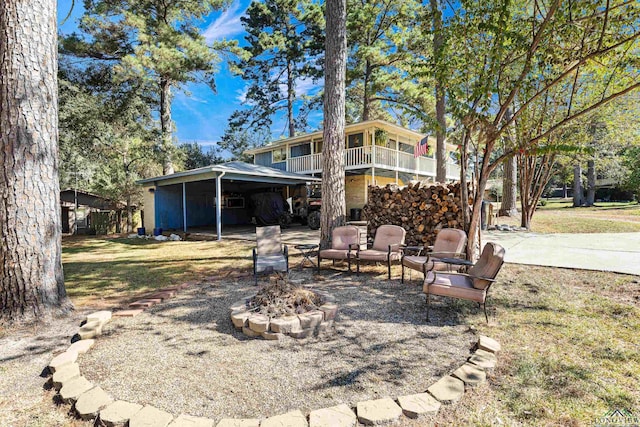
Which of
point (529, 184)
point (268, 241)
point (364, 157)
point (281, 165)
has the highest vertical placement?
point (281, 165)

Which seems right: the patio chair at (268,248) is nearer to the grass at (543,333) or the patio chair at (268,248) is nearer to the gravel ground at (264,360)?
the grass at (543,333)

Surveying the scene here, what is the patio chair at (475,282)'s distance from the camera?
3.29m

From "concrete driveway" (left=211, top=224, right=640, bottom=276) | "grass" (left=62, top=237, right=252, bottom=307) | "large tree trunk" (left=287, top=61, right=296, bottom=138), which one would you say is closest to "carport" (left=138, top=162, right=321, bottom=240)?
"grass" (left=62, top=237, right=252, bottom=307)

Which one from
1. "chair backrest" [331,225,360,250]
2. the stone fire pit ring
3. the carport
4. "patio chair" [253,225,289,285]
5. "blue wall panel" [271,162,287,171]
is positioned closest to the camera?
the stone fire pit ring

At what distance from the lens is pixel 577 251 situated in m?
6.33

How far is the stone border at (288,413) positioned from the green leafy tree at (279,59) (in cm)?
1593

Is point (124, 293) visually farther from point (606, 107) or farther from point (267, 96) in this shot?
point (267, 96)

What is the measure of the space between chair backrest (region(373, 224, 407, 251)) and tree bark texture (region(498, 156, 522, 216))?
405 inches

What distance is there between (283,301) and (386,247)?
275 centimetres

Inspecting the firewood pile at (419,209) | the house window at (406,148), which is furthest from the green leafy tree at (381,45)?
the firewood pile at (419,209)

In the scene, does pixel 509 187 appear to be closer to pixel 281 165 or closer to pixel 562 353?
pixel 281 165

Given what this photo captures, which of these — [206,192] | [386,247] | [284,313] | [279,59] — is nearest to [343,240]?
[386,247]

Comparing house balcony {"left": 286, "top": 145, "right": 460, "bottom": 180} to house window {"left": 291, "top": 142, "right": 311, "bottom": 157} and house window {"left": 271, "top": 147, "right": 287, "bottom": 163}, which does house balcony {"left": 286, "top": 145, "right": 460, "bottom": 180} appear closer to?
house window {"left": 291, "top": 142, "right": 311, "bottom": 157}

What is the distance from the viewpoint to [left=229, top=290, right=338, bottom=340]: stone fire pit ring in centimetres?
289
